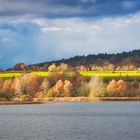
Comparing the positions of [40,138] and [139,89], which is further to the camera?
[139,89]

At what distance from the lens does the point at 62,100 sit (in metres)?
173

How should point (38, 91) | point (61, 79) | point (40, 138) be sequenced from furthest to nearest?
1. point (61, 79)
2. point (38, 91)
3. point (40, 138)

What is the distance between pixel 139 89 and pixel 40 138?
108737 mm

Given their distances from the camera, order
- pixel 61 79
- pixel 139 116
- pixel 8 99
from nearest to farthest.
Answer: pixel 139 116, pixel 8 99, pixel 61 79

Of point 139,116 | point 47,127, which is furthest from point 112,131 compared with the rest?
point 139,116

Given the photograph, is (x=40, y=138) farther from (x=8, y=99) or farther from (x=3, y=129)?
(x=8, y=99)

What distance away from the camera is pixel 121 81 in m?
174

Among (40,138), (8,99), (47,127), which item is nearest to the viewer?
(40,138)

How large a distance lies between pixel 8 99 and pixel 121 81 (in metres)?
32.7

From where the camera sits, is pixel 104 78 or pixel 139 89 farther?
pixel 104 78

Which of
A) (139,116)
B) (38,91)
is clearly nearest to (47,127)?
(139,116)

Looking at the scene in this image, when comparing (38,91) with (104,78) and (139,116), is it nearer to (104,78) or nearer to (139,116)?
(104,78)

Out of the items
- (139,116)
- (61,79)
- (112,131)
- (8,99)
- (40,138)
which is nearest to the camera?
(40,138)

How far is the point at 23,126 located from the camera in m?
81.9
